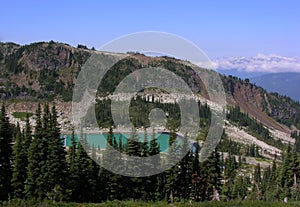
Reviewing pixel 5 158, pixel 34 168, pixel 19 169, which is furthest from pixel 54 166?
pixel 5 158

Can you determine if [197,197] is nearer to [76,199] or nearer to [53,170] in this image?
[76,199]

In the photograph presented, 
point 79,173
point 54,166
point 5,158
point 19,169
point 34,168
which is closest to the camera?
point 54,166

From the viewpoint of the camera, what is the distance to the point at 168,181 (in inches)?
2330

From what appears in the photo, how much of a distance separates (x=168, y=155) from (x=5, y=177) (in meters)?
22.3

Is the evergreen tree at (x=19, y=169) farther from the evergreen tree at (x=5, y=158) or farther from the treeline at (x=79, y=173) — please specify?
the evergreen tree at (x=5, y=158)

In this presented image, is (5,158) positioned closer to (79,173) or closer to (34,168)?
(34,168)

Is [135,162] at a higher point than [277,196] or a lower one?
higher

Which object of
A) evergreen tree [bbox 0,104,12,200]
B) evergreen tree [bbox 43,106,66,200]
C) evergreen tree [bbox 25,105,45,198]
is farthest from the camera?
evergreen tree [bbox 0,104,12,200]

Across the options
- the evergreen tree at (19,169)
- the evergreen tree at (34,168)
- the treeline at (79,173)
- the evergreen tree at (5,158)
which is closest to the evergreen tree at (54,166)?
the treeline at (79,173)

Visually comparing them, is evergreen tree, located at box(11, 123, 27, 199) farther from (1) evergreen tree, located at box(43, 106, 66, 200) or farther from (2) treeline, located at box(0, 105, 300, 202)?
(1) evergreen tree, located at box(43, 106, 66, 200)

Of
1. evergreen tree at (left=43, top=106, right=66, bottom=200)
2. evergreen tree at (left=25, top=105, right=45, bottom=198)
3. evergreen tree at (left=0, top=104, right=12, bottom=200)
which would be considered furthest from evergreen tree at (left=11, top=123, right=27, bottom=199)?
evergreen tree at (left=43, top=106, right=66, bottom=200)

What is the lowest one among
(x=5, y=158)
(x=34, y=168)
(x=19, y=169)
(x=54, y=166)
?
(x=19, y=169)

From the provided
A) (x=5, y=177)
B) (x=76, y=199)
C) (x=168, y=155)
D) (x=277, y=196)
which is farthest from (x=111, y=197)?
(x=277, y=196)

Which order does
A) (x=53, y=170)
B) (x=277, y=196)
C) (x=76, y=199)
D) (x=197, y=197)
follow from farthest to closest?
(x=277, y=196) → (x=197, y=197) → (x=76, y=199) → (x=53, y=170)
